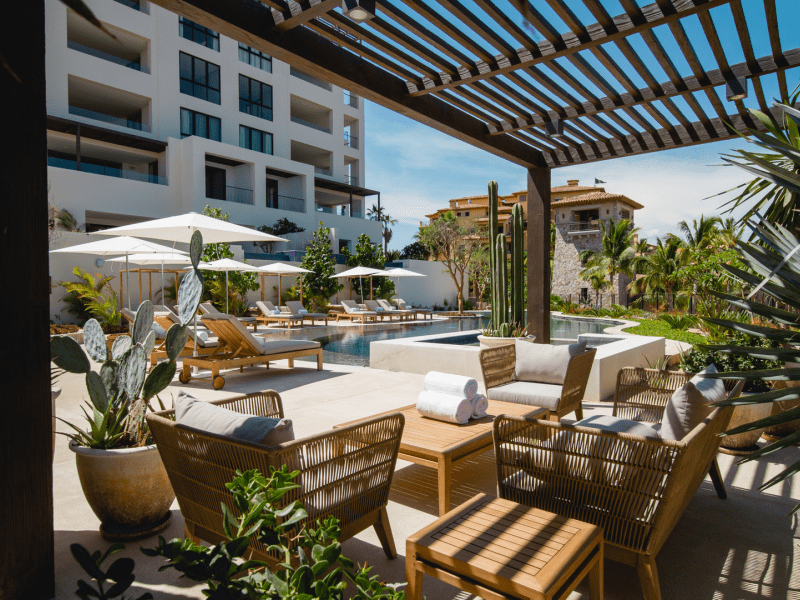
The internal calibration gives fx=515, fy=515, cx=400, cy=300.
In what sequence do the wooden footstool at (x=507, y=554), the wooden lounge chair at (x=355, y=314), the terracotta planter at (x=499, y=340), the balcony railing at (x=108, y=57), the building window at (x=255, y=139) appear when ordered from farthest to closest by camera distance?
the building window at (x=255, y=139) < the balcony railing at (x=108, y=57) < the wooden lounge chair at (x=355, y=314) < the terracotta planter at (x=499, y=340) < the wooden footstool at (x=507, y=554)

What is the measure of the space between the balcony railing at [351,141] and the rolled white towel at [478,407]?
97.6 feet

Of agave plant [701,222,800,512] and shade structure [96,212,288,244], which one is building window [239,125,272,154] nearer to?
shade structure [96,212,288,244]

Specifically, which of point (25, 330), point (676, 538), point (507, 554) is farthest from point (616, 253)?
point (25, 330)

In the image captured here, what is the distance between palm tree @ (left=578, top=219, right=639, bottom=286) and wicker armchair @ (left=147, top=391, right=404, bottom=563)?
99.8 ft

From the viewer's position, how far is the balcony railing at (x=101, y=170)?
19969mm

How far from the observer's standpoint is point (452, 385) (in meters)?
3.61

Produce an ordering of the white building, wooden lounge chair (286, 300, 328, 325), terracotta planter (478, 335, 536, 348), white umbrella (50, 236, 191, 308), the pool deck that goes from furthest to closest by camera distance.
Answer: the white building, wooden lounge chair (286, 300, 328, 325), white umbrella (50, 236, 191, 308), terracotta planter (478, 335, 536, 348), the pool deck

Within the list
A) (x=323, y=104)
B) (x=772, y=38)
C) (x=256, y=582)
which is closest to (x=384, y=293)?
(x=323, y=104)

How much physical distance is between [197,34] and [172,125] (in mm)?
4679

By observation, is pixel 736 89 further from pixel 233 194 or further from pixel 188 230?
pixel 233 194

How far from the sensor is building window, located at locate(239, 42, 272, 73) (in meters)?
25.4

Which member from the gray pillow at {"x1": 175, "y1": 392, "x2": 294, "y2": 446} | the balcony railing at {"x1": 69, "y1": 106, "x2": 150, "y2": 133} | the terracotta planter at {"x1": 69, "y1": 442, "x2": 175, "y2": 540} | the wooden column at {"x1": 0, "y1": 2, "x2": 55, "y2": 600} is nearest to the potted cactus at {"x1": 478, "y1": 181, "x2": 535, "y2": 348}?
the terracotta planter at {"x1": 69, "y1": 442, "x2": 175, "y2": 540}

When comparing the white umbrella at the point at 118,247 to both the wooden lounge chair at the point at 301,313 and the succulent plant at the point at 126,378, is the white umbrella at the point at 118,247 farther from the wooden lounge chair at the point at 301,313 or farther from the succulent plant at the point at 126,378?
the wooden lounge chair at the point at 301,313

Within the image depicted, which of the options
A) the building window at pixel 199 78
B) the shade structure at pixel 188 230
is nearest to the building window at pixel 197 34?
the building window at pixel 199 78
